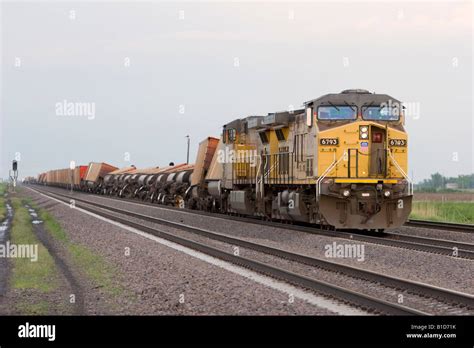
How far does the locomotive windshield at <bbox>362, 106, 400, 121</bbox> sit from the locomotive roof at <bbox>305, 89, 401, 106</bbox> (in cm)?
18

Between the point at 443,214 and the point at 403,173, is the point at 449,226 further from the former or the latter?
the point at 443,214

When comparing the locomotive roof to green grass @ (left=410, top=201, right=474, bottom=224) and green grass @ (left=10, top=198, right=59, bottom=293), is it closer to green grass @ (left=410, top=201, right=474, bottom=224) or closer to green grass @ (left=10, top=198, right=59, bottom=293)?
green grass @ (left=10, top=198, right=59, bottom=293)

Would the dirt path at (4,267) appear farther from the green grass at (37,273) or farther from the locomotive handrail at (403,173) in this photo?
the locomotive handrail at (403,173)

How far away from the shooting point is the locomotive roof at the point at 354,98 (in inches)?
807

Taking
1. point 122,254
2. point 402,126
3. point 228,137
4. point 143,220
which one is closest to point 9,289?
point 122,254

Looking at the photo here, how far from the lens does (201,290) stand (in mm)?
11086

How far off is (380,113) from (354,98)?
0.91 meters

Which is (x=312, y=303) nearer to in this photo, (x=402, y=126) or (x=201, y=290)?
(x=201, y=290)

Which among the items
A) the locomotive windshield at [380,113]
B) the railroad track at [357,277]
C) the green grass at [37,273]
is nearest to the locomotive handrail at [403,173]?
the locomotive windshield at [380,113]

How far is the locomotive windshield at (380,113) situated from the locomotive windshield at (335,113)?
0.36 metres

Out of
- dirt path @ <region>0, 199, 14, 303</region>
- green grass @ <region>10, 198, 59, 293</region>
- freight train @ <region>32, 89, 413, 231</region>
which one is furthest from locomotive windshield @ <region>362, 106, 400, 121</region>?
dirt path @ <region>0, 199, 14, 303</region>

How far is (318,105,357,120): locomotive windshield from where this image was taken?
2041 centimetres
